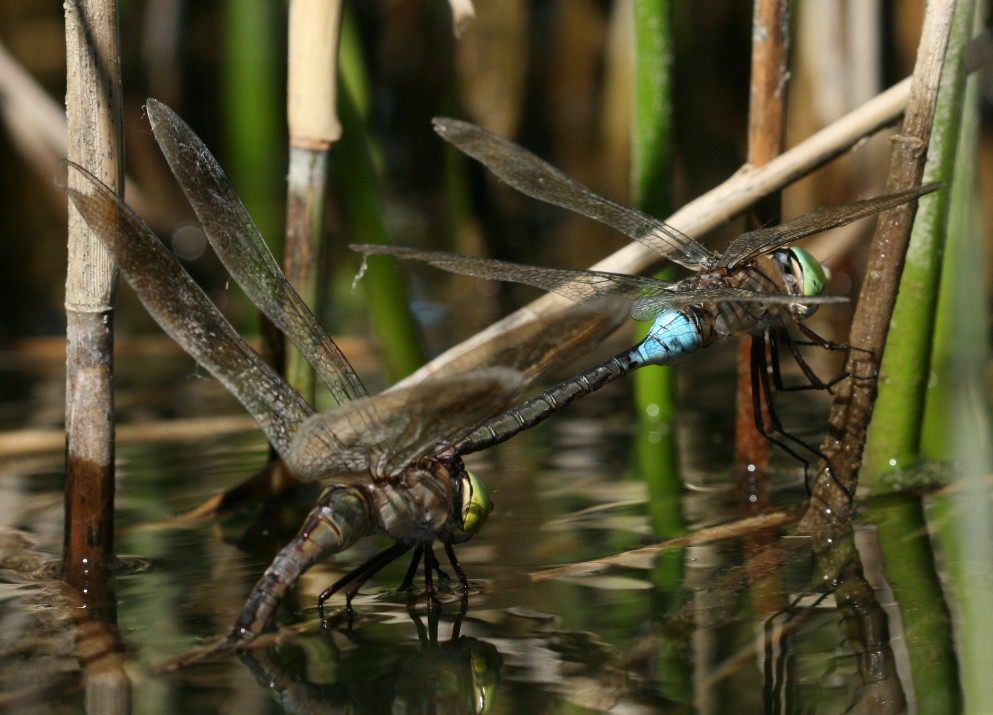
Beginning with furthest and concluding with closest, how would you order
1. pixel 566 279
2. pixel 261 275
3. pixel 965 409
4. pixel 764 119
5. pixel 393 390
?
pixel 965 409 < pixel 764 119 < pixel 566 279 < pixel 261 275 < pixel 393 390

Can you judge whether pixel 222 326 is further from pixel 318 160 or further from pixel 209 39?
pixel 209 39

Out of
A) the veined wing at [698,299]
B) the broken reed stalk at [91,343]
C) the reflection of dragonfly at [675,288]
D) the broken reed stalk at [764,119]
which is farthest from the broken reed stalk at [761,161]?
the broken reed stalk at [91,343]

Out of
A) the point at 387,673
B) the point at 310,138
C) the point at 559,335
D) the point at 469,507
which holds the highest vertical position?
the point at 310,138

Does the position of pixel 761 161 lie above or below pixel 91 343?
above

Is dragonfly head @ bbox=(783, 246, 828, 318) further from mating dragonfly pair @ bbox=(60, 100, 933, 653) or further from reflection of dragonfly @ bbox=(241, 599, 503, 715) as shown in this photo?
reflection of dragonfly @ bbox=(241, 599, 503, 715)

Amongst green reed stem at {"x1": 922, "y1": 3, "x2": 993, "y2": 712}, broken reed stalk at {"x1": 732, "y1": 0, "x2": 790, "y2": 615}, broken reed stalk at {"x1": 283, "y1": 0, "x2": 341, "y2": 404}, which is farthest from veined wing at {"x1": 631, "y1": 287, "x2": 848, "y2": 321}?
broken reed stalk at {"x1": 283, "y1": 0, "x2": 341, "y2": 404}

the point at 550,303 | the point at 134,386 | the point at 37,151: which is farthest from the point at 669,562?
the point at 37,151

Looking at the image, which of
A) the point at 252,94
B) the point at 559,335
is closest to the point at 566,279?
the point at 559,335

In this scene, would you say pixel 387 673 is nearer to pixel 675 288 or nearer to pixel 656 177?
pixel 675 288

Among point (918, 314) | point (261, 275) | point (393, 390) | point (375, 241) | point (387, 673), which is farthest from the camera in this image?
point (375, 241)
